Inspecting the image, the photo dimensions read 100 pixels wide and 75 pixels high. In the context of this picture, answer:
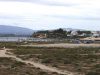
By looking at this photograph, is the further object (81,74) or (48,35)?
(48,35)

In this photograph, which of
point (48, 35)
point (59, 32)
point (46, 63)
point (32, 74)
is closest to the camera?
point (32, 74)

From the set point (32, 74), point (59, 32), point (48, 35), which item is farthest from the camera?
point (48, 35)

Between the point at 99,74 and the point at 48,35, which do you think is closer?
the point at 99,74

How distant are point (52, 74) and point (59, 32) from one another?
366 feet

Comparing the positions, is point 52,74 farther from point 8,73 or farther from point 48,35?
point 48,35

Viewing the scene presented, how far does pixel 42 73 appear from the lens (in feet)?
47.5

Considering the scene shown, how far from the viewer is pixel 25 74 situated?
14094mm

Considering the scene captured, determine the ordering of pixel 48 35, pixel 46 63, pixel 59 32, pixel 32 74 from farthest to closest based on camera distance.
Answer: pixel 48 35 → pixel 59 32 → pixel 46 63 → pixel 32 74

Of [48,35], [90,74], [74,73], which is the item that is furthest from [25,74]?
[48,35]

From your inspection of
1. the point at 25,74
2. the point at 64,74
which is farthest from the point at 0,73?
the point at 64,74

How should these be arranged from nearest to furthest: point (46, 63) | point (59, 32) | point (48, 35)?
1. point (46, 63)
2. point (59, 32)
3. point (48, 35)

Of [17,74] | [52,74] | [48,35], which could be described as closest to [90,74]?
[52,74]

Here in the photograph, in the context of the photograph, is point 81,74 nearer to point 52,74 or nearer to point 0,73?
point 52,74

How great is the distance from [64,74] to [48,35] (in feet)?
398
